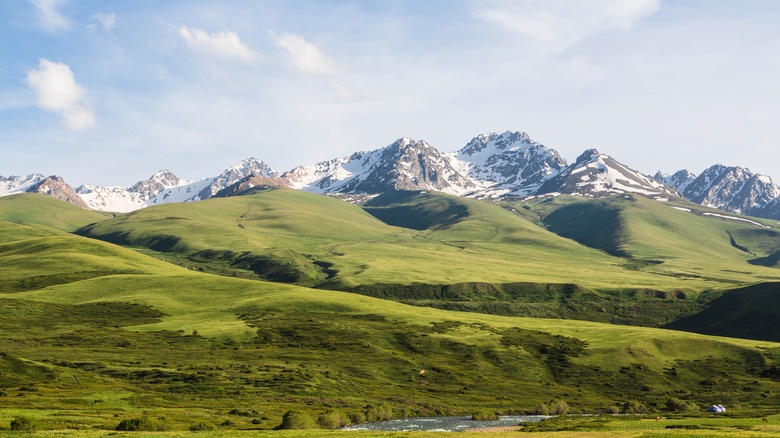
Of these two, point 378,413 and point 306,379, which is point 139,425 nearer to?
point 378,413

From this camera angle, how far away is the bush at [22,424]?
73.7 m

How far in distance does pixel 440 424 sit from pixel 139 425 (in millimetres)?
59010

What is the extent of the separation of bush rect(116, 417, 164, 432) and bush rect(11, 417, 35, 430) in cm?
1031

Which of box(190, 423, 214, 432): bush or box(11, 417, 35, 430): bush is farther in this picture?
box(190, 423, 214, 432): bush

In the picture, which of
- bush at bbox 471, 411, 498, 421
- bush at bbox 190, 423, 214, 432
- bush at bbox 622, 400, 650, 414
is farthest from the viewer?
bush at bbox 622, 400, 650, 414

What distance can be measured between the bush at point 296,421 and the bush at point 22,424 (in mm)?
37875

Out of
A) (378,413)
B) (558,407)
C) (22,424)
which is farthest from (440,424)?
(22,424)

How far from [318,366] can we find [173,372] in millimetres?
36789

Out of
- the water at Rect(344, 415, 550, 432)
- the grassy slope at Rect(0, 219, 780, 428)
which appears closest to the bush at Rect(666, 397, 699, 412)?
the grassy slope at Rect(0, 219, 780, 428)

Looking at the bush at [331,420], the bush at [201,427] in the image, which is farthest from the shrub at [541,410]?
the bush at [201,427]

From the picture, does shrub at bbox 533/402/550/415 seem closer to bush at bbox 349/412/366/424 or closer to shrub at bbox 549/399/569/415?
shrub at bbox 549/399/569/415

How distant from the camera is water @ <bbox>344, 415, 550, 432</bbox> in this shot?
11744cm

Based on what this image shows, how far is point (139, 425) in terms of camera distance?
85562 mm

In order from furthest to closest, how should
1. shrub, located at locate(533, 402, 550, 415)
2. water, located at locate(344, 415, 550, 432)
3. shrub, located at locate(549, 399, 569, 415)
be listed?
1. shrub, located at locate(549, 399, 569, 415)
2. shrub, located at locate(533, 402, 550, 415)
3. water, located at locate(344, 415, 550, 432)
